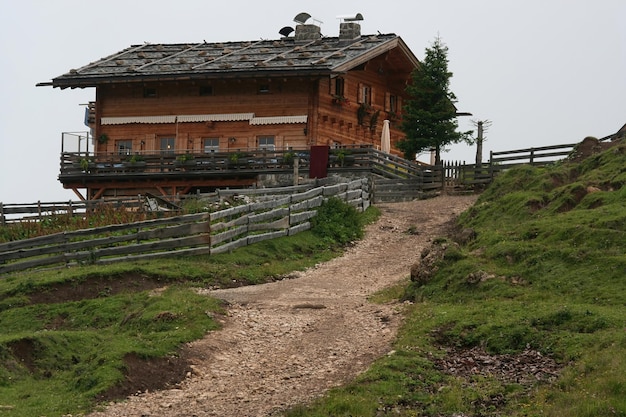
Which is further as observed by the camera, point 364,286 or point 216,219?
point 216,219

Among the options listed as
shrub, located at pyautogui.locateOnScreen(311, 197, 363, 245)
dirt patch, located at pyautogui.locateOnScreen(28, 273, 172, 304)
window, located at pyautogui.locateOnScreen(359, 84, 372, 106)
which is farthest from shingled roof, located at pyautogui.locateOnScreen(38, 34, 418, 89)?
dirt patch, located at pyautogui.locateOnScreen(28, 273, 172, 304)

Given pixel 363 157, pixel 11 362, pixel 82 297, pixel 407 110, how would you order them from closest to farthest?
pixel 11 362 < pixel 82 297 < pixel 363 157 < pixel 407 110

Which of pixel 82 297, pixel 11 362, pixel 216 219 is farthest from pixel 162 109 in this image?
pixel 11 362

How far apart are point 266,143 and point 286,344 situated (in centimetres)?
3007

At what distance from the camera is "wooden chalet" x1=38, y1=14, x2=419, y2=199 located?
49.5 m

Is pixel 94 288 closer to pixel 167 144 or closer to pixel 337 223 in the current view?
pixel 337 223

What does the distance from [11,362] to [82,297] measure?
729 centimetres

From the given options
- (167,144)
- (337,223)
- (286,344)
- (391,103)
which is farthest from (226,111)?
(286,344)

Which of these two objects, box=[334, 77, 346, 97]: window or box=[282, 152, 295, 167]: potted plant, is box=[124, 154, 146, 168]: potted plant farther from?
box=[334, 77, 346, 97]: window

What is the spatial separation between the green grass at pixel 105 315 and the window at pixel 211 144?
15.7m

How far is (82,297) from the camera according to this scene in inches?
1086

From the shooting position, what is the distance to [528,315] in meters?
20.5

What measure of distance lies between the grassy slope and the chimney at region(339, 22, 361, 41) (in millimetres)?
25840

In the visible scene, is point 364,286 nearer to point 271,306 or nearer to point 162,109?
point 271,306
